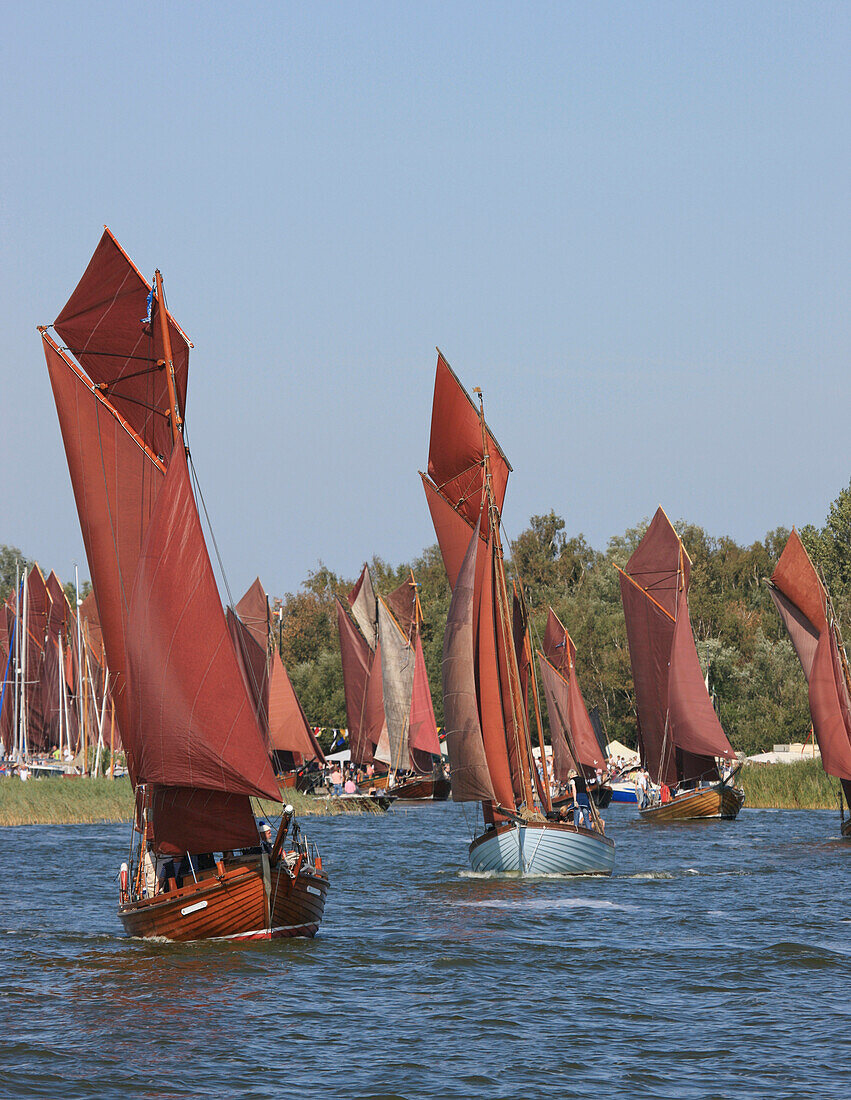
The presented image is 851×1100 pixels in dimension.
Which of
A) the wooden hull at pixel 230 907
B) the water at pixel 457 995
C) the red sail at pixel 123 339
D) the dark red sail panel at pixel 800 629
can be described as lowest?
the water at pixel 457 995

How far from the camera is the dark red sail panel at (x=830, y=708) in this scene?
52688mm

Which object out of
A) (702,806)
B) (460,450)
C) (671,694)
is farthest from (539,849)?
(671,694)

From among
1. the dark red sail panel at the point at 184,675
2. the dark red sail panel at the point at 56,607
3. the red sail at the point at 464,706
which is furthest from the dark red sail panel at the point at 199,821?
the dark red sail panel at the point at 56,607

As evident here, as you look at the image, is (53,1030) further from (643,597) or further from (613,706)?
(613,706)

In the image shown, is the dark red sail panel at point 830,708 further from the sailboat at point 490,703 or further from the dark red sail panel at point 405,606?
the dark red sail panel at point 405,606

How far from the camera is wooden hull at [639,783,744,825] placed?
62.2 meters

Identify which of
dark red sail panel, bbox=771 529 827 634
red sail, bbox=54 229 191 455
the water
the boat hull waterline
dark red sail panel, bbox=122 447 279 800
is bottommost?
the water

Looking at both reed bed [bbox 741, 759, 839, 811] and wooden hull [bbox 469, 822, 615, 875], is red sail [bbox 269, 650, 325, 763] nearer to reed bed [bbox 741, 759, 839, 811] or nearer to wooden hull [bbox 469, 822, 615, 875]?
reed bed [bbox 741, 759, 839, 811]

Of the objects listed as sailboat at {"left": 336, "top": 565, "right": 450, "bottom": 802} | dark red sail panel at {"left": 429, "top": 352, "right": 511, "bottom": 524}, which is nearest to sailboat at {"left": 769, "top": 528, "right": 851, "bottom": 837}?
dark red sail panel at {"left": 429, "top": 352, "right": 511, "bottom": 524}

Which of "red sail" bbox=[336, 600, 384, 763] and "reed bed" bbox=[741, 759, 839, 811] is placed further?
"red sail" bbox=[336, 600, 384, 763]

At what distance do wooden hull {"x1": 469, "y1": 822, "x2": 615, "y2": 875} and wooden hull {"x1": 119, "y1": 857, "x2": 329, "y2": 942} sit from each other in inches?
415

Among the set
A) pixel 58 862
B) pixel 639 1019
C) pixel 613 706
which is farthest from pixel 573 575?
pixel 639 1019

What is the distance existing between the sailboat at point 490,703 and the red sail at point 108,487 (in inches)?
429

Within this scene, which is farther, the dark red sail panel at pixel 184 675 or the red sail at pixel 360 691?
the red sail at pixel 360 691
